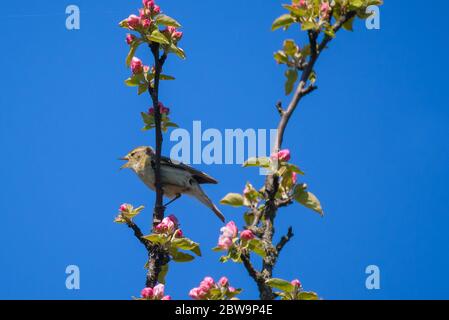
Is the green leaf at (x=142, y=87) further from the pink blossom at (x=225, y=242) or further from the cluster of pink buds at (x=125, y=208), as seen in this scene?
the pink blossom at (x=225, y=242)

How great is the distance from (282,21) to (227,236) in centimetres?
129

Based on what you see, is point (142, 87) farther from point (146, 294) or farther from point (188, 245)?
point (146, 294)

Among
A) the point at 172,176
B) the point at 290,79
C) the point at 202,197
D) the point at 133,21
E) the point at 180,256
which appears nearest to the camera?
the point at 290,79

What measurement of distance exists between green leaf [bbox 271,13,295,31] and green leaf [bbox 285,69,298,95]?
0.27 metres

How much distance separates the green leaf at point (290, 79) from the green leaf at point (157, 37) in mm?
767

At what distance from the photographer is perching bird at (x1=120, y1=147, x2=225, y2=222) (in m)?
7.46

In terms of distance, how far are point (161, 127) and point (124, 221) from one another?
2.18ft

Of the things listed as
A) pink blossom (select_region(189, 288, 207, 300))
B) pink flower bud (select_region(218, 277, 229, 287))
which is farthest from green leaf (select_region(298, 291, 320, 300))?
pink blossom (select_region(189, 288, 207, 300))

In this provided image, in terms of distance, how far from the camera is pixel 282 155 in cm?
453

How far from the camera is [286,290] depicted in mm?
4355

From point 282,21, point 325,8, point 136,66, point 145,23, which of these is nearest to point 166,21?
point 145,23

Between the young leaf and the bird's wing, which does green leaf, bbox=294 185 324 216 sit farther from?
the bird's wing
